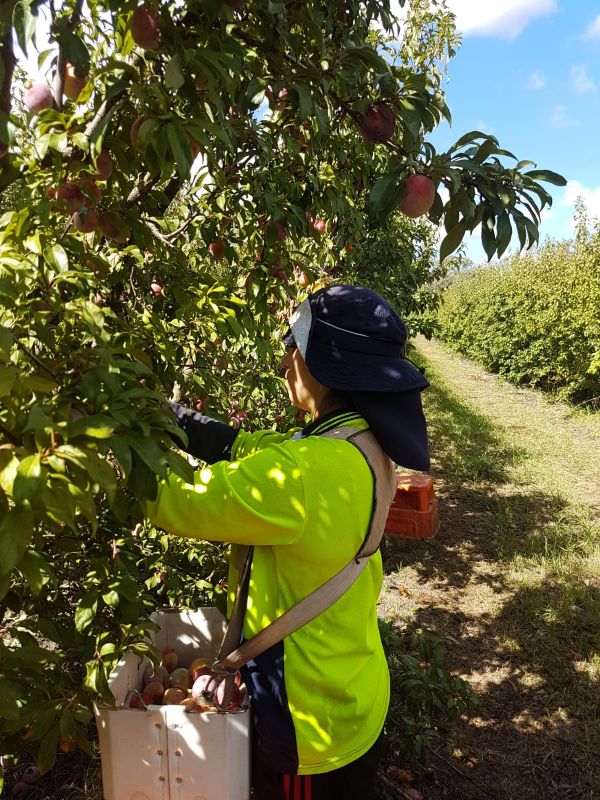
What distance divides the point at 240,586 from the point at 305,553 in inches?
9.0

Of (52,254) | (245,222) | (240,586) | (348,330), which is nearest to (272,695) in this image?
(240,586)

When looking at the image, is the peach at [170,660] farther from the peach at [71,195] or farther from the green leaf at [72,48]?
the green leaf at [72,48]

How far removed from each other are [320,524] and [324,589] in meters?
0.16

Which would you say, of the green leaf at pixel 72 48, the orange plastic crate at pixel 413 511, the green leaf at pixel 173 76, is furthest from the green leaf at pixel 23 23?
the orange plastic crate at pixel 413 511

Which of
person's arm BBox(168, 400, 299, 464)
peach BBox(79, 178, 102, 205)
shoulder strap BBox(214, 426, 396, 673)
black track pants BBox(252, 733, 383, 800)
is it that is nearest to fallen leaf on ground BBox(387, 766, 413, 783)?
black track pants BBox(252, 733, 383, 800)

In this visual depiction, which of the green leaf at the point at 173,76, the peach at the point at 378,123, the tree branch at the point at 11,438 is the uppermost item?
the peach at the point at 378,123

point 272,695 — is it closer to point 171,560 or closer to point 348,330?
point 348,330

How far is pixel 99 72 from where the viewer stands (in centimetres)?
120

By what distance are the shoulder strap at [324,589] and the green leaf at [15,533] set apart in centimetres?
65

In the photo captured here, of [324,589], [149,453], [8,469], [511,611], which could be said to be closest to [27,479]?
[8,469]

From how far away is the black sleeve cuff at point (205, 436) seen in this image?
1.63m

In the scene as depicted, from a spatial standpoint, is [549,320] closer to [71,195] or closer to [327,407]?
[327,407]

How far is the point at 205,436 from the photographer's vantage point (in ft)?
5.35

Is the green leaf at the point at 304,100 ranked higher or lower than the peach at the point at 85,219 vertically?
higher
